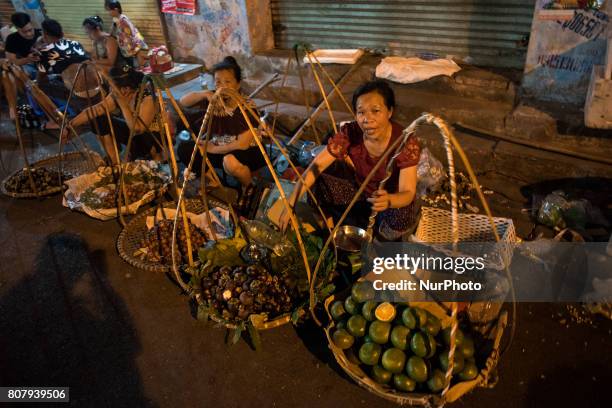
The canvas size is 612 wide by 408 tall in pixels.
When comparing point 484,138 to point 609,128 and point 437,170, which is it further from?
point 609,128

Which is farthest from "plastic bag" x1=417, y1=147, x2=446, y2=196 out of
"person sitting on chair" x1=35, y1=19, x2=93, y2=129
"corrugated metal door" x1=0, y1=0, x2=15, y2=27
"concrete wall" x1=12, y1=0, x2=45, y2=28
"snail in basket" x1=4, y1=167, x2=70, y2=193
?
"corrugated metal door" x1=0, y1=0, x2=15, y2=27

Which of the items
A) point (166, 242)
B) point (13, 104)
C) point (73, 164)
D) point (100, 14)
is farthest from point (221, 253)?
point (100, 14)

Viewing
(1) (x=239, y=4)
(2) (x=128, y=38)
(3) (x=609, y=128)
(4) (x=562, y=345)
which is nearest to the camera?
(4) (x=562, y=345)

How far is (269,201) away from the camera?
113 inches

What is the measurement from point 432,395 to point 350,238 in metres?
1.22

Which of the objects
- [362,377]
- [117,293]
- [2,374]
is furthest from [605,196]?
[2,374]

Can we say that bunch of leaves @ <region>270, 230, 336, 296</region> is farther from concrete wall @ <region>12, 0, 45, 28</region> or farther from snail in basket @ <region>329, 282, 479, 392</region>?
concrete wall @ <region>12, 0, 45, 28</region>

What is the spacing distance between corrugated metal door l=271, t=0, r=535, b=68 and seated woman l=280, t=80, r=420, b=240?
8.82 ft

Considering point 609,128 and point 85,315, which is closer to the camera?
point 85,315

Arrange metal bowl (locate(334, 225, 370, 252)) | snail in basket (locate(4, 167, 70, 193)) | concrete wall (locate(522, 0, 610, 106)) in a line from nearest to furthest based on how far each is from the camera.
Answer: metal bowl (locate(334, 225, 370, 252)), concrete wall (locate(522, 0, 610, 106)), snail in basket (locate(4, 167, 70, 193))

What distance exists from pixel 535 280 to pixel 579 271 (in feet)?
0.82

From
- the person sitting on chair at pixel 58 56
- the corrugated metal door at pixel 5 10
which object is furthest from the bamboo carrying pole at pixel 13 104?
the corrugated metal door at pixel 5 10

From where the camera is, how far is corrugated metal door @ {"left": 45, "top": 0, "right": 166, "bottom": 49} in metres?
6.59

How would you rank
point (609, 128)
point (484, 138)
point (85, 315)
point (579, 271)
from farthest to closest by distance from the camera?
point (484, 138) → point (609, 128) → point (85, 315) → point (579, 271)
